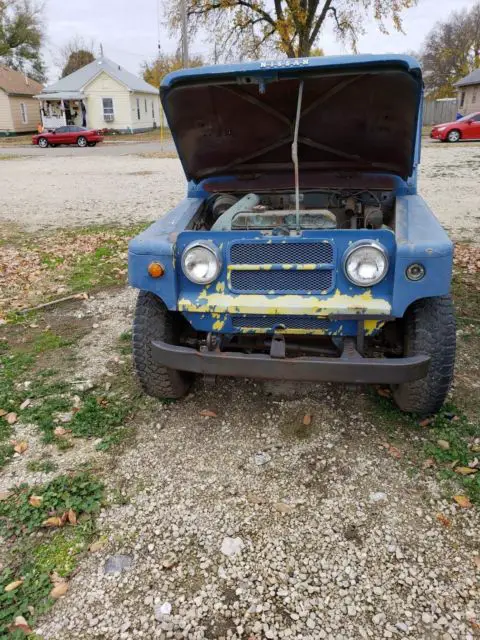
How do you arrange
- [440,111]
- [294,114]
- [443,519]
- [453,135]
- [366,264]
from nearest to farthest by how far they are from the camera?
[443,519] → [366,264] → [294,114] → [453,135] → [440,111]


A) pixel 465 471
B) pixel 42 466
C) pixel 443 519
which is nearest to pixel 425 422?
pixel 465 471

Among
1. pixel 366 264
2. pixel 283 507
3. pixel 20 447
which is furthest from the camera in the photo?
pixel 20 447

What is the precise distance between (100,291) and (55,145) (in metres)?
28.2

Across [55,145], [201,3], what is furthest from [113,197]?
[55,145]

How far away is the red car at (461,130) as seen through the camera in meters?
23.4

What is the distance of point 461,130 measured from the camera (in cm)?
2347

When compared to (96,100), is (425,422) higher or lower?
lower

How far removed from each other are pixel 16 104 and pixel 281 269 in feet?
147

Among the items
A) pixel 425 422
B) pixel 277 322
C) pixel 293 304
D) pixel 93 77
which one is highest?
pixel 93 77

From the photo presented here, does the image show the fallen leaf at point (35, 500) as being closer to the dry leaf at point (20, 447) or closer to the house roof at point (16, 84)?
the dry leaf at point (20, 447)

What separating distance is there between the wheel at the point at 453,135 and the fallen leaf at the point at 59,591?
2539cm

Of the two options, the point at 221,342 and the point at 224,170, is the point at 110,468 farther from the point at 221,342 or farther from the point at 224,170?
the point at 224,170

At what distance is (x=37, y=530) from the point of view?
265 centimetres

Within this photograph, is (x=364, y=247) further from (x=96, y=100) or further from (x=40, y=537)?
(x=96, y=100)
